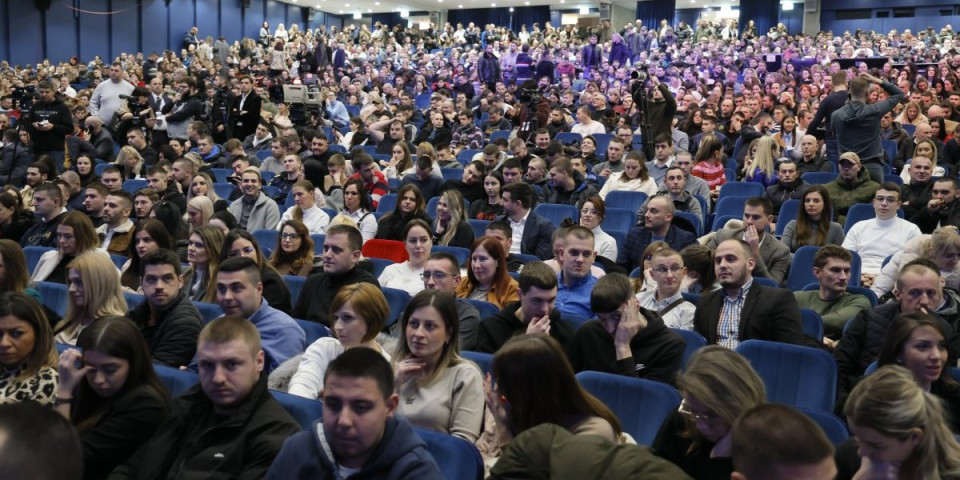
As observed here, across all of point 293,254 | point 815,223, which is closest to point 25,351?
point 293,254

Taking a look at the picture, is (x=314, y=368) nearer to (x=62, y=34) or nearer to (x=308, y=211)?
(x=308, y=211)

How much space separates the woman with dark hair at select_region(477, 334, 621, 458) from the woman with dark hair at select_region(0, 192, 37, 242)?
5425 millimetres

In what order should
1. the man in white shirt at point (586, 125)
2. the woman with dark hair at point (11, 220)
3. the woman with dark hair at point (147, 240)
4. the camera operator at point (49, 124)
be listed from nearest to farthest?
the woman with dark hair at point (147, 240)
the woman with dark hair at point (11, 220)
the camera operator at point (49, 124)
the man in white shirt at point (586, 125)

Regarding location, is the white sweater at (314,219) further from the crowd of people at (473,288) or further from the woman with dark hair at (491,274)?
the woman with dark hair at (491,274)

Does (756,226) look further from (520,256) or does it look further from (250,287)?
(250,287)

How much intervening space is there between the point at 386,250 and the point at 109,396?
3.27 m

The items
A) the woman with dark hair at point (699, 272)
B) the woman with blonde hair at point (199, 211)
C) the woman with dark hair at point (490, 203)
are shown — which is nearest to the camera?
the woman with dark hair at point (699, 272)

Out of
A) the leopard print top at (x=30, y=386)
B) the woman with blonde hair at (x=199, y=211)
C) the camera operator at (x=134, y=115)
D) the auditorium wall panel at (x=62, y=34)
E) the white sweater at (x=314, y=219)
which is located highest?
the auditorium wall panel at (x=62, y=34)

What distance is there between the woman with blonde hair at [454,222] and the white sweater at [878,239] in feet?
8.15

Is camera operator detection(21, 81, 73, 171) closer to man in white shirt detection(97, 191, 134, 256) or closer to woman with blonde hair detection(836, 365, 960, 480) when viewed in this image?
man in white shirt detection(97, 191, 134, 256)

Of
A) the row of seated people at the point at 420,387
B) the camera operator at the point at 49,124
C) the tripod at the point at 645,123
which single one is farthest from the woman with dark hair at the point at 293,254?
the camera operator at the point at 49,124

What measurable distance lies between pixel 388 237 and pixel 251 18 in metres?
24.2

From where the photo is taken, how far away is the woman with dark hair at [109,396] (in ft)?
9.05

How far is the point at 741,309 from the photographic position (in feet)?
13.1
